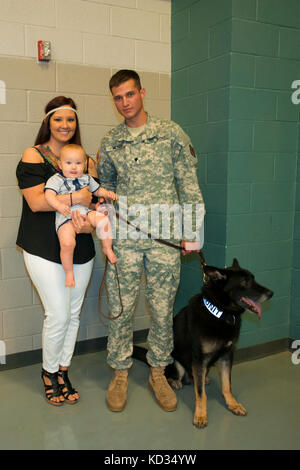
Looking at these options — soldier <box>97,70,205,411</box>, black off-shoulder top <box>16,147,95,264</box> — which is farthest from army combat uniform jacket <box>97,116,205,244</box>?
black off-shoulder top <box>16,147,95,264</box>

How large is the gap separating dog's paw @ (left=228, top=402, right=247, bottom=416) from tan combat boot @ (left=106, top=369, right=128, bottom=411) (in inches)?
26.1

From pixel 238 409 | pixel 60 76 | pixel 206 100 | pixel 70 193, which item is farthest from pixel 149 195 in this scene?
pixel 238 409

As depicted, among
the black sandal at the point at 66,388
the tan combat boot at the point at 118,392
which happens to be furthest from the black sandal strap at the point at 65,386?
A: the tan combat boot at the point at 118,392

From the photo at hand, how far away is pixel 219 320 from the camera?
2.35m

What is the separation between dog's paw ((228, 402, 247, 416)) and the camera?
245 cm

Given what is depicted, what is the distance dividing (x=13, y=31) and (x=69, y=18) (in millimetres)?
426

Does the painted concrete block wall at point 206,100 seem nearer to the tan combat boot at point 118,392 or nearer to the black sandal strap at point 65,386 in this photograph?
the tan combat boot at point 118,392

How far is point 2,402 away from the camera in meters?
2.58

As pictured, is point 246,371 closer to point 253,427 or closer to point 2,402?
point 253,427

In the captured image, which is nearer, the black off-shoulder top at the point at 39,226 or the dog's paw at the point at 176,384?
the black off-shoulder top at the point at 39,226

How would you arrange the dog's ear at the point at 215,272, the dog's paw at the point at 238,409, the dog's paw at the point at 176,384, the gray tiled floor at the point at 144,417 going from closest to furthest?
the gray tiled floor at the point at 144,417, the dog's ear at the point at 215,272, the dog's paw at the point at 238,409, the dog's paw at the point at 176,384

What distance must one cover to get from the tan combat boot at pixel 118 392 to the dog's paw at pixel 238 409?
66 centimetres

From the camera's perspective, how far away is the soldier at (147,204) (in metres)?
2.48
